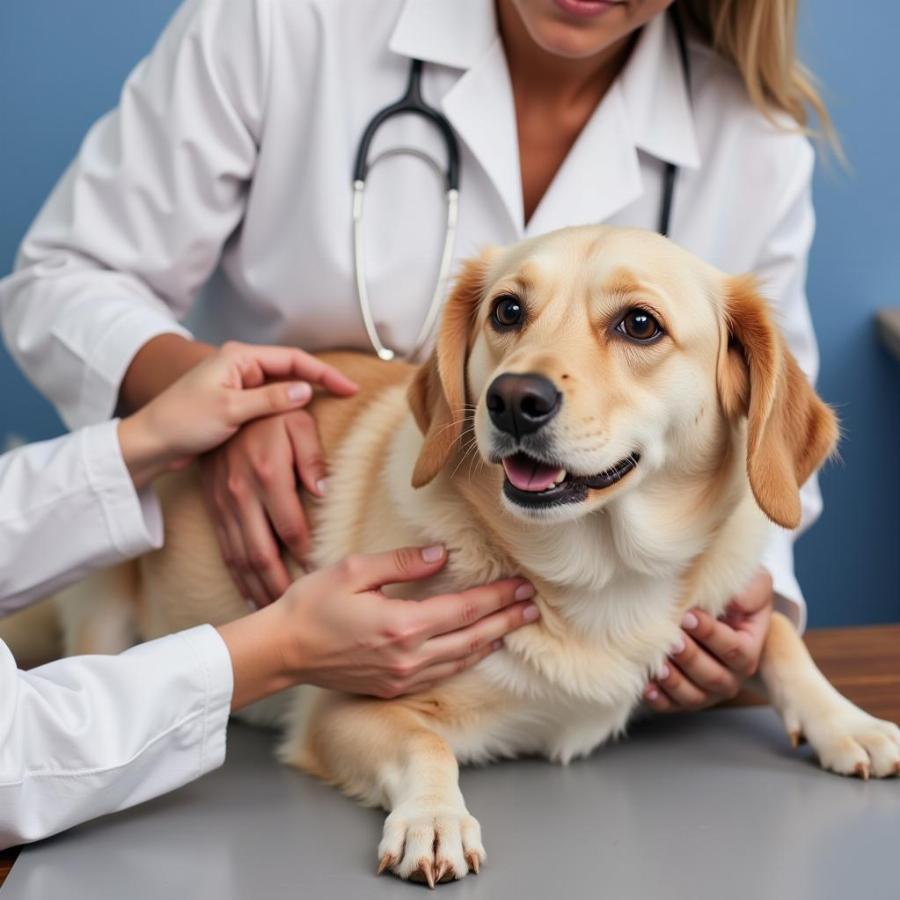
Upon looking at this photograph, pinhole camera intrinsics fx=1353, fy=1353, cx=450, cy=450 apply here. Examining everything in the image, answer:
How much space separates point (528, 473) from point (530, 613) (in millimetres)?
196

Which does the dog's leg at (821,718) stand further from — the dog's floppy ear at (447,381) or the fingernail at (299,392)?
the fingernail at (299,392)

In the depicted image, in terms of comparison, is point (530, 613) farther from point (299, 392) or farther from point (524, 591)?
point (299, 392)

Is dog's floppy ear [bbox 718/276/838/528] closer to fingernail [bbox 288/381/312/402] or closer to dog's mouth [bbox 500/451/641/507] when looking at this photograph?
dog's mouth [bbox 500/451/641/507]

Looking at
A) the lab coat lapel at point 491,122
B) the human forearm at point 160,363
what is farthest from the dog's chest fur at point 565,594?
the lab coat lapel at point 491,122

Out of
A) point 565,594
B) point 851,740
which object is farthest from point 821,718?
point 565,594

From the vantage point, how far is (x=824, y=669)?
174cm

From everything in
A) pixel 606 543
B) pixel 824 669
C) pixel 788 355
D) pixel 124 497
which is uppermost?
pixel 788 355

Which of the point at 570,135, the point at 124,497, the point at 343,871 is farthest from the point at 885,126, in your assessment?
the point at 343,871

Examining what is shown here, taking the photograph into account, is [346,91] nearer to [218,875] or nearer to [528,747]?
[528,747]

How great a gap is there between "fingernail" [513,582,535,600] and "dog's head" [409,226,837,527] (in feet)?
0.38

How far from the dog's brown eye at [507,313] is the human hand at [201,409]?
1.03 feet

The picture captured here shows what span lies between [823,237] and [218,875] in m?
1.83

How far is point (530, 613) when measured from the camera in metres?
1.39

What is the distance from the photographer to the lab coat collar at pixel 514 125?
1761 millimetres
